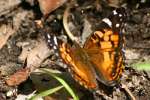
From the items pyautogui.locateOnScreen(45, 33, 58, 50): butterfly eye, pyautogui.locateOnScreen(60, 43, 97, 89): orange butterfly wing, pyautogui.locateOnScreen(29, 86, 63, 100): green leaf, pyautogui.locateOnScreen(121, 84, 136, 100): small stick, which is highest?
pyautogui.locateOnScreen(45, 33, 58, 50): butterfly eye

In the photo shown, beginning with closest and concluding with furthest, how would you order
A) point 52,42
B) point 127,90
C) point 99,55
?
point 52,42
point 99,55
point 127,90

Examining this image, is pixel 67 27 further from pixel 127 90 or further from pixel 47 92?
pixel 47 92

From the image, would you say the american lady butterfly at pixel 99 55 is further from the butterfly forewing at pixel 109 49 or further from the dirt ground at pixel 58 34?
the dirt ground at pixel 58 34

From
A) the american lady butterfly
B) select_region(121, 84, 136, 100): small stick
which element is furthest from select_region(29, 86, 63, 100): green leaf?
select_region(121, 84, 136, 100): small stick

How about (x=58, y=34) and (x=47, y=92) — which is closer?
(x=47, y=92)

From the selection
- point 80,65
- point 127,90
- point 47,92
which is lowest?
point 127,90

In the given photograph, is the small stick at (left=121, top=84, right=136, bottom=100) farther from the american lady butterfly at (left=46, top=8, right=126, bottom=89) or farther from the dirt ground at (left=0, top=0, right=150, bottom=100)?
the american lady butterfly at (left=46, top=8, right=126, bottom=89)

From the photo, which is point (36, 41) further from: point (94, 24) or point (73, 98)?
point (73, 98)

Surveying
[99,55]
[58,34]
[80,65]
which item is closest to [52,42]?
[80,65]
